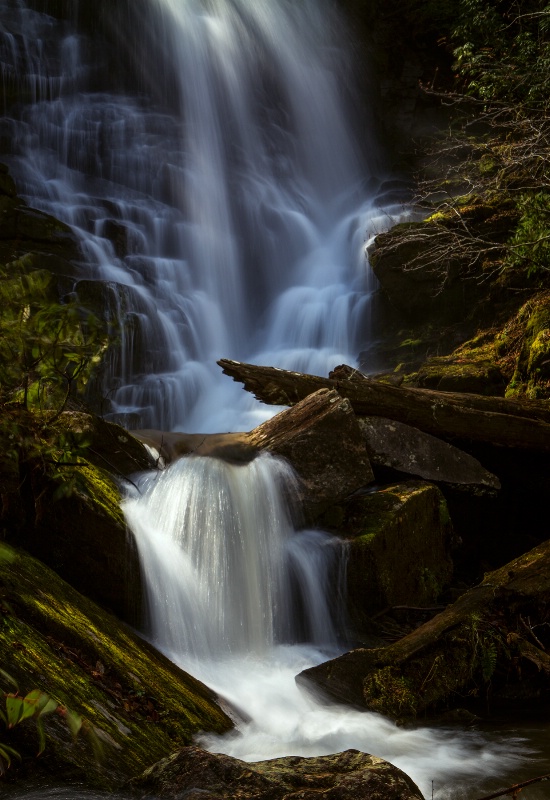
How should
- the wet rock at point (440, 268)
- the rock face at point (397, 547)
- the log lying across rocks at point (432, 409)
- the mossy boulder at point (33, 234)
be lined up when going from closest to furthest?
the rock face at point (397, 547) < the log lying across rocks at point (432, 409) < the wet rock at point (440, 268) < the mossy boulder at point (33, 234)

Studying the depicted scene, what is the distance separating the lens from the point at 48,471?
14.2ft

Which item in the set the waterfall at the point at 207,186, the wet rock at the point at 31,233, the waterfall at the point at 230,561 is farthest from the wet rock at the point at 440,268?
the waterfall at the point at 230,561

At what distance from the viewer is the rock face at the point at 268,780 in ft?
7.77

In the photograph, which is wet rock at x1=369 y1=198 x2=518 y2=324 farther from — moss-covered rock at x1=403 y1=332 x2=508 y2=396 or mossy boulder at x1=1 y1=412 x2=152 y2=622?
mossy boulder at x1=1 y1=412 x2=152 y2=622

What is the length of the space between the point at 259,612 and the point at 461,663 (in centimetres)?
172

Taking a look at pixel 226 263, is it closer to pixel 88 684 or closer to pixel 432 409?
pixel 432 409

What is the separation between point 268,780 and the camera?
8.05 ft

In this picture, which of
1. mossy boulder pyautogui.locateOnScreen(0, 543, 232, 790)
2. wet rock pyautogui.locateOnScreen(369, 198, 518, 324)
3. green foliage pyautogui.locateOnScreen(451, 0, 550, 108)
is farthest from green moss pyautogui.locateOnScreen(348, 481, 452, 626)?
green foliage pyautogui.locateOnScreen(451, 0, 550, 108)

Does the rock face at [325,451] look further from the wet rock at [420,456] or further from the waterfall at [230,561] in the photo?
the wet rock at [420,456]

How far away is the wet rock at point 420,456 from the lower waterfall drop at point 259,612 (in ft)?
3.53

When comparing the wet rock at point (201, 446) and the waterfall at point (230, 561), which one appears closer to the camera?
the waterfall at point (230, 561)

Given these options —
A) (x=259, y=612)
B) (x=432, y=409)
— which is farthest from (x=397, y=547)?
(x=432, y=409)

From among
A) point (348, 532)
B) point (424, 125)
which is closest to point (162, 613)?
point (348, 532)

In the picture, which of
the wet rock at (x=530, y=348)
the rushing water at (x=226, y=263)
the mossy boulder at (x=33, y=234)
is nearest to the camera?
the rushing water at (x=226, y=263)
